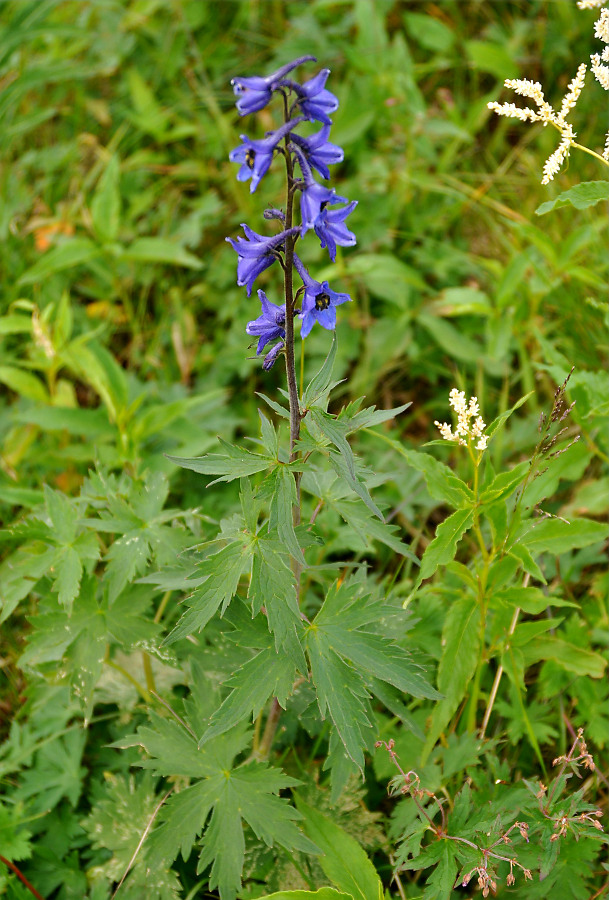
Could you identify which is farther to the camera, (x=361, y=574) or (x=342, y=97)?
(x=342, y=97)

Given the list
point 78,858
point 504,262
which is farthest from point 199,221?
point 78,858

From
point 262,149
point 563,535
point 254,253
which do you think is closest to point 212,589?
point 254,253

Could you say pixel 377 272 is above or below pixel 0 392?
above

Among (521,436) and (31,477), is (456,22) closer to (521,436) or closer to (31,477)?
(521,436)

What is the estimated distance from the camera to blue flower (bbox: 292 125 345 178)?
6.59 ft

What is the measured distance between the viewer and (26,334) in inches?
189

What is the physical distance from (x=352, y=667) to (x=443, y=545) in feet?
1.69

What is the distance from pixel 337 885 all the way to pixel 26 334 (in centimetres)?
379

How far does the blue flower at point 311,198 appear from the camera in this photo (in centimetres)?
196

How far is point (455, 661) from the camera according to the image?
2.61 m

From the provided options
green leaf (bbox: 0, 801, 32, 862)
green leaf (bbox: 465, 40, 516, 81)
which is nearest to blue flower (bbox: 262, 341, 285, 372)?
green leaf (bbox: 0, 801, 32, 862)

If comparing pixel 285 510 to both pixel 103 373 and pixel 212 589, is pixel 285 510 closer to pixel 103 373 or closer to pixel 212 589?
pixel 212 589

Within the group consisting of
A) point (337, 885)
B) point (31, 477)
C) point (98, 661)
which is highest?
point (31, 477)

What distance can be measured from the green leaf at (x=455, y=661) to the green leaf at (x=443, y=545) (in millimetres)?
276
